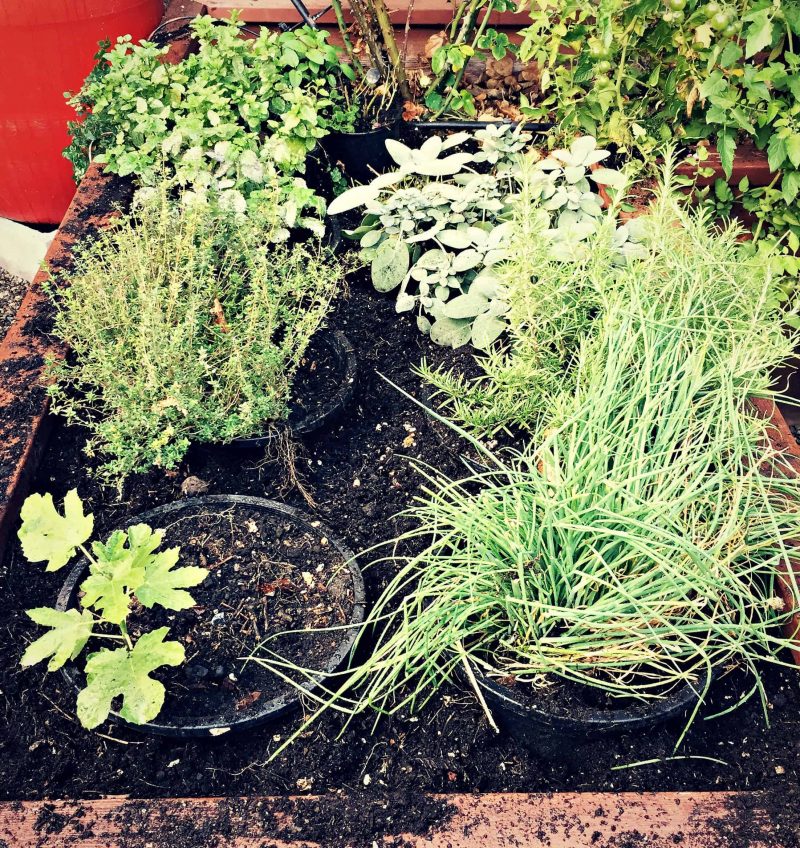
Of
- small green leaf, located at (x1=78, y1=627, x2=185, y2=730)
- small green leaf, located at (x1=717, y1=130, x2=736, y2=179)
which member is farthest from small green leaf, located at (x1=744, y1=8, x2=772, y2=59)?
small green leaf, located at (x1=78, y1=627, x2=185, y2=730)

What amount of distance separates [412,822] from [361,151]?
84.0 inches

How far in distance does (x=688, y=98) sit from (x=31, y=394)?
6.49 feet

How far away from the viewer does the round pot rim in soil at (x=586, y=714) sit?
1.45 meters

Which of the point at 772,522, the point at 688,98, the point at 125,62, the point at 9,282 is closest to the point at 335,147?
the point at 125,62

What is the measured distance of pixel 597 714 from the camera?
1459 millimetres

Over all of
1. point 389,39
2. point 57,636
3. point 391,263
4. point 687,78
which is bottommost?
point 57,636

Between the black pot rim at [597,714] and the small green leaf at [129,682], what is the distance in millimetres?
586

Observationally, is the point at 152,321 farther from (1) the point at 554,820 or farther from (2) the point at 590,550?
(1) the point at 554,820

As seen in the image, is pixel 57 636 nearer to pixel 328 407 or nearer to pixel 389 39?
pixel 328 407

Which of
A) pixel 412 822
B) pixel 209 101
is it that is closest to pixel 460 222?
pixel 209 101

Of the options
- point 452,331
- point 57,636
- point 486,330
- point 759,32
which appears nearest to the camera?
point 57,636

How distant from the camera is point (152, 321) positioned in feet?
6.28

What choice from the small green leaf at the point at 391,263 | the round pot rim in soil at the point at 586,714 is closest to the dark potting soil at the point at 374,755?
the round pot rim in soil at the point at 586,714

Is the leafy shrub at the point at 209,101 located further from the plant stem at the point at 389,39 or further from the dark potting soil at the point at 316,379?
the dark potting soil at the point at 316,379
